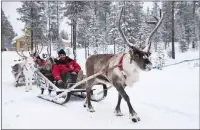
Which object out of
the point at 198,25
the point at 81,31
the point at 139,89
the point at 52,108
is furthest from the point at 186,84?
the point at 198,25

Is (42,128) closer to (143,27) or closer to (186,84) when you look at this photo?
(186,84)

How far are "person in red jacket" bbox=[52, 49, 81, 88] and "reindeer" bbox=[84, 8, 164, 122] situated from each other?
4.75 feet

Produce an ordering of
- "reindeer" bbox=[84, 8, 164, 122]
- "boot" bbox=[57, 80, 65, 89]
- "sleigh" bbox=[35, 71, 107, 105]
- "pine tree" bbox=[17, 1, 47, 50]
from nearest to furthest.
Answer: "reindeer" bbox=[84, 8, 164, 122] < "sleigh" bbox=[35, 71, 107, 105] < "boot" bbox=[57, 80, 65, 89] < "pine tree" bbox=[17, 1, 47, 50]

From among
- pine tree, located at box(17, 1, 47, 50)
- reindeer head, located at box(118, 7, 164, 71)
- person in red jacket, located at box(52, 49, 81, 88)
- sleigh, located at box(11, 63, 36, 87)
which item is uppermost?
pine tree, located at box(17, 1, 47, 50)

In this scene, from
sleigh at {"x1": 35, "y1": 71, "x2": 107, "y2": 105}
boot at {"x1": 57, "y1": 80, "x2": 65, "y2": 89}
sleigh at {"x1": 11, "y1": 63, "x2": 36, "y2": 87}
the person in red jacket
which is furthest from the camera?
sleigh at {"x1": 11, "y1": 63, "x2": 36, "y2": 87}

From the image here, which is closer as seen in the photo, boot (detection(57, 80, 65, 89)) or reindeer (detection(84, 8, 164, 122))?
reindeer (detection(84, 8, 164, 122))

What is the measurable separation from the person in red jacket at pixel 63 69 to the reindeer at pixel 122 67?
1447 millimetres

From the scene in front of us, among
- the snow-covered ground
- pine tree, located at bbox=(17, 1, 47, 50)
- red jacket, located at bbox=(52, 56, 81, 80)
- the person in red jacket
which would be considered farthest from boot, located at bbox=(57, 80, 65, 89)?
pine tree, located at bbox=(17, 1, 47, 50)

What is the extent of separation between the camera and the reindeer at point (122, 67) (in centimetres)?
578

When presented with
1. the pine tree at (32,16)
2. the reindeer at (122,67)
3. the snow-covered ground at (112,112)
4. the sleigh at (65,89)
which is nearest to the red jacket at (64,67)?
the sleigh at (65,89)

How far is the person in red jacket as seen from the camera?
8.77m

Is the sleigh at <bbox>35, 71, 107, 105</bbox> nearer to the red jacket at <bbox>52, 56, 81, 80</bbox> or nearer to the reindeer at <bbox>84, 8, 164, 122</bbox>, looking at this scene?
the red jacket at <bbox>52, 56, 81, 80</bbox>

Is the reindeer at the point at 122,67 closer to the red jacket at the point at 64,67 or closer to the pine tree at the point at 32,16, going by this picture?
the red jacket at the point at 64,67

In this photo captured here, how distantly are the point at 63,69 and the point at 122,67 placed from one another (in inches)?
129
